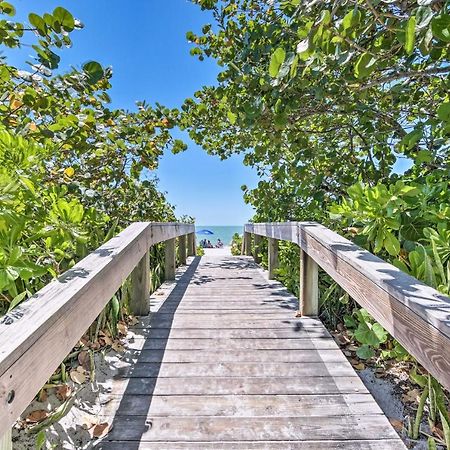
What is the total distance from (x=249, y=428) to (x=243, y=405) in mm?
141

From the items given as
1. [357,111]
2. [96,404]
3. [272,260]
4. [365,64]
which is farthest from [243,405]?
[272,260]

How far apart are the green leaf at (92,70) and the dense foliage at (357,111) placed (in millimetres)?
849

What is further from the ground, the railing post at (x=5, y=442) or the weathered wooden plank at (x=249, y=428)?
the railing post at (x=5, y=442)

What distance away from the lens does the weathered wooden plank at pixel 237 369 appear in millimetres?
1708

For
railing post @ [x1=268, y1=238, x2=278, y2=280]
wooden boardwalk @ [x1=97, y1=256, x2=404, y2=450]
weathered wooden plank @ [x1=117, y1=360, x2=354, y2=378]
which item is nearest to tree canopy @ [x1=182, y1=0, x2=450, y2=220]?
railing post @ [x1=268, y1=238, x2=278, y2=280]

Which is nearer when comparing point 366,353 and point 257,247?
point 366,353

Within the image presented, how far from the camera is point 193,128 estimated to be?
4.79 metres

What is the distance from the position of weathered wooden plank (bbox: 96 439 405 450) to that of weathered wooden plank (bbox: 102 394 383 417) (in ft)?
0.49

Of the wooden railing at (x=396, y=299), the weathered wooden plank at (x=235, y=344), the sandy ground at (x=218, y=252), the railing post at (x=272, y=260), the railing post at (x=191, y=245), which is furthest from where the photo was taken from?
the sandy ground at (x=218, y=252)

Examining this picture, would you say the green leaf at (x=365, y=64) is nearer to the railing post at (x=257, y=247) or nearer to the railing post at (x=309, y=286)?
the railing post at (x=309, y=286)

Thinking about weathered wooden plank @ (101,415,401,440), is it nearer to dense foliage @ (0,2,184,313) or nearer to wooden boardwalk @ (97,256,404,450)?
wooden boardwalk @ (97,256,404,450)

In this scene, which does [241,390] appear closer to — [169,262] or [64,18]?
[64,18]

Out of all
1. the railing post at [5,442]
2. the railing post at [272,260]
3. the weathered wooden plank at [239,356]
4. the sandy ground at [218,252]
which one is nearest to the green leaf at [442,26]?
the weathered wooden plank at [239,356]

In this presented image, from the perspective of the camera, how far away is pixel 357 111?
8.44ft
